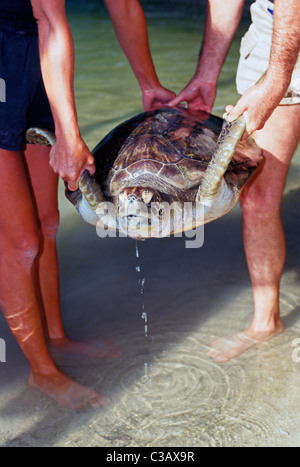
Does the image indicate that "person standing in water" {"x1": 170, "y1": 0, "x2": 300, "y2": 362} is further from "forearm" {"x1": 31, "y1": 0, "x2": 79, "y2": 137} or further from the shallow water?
"forearm" {"x1": 31, "y1": 0, "x2": 79, "y2": 137}

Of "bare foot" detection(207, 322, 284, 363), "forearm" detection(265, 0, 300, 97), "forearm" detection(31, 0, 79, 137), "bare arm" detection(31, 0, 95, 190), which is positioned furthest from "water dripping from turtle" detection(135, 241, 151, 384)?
"forearm" detection(265, 0, 300, 97)

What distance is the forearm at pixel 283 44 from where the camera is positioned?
146 centimetres

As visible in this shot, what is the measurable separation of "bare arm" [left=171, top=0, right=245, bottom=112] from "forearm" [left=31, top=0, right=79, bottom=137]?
731 mm

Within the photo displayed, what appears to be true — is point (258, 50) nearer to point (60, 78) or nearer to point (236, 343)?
point (60, 78)

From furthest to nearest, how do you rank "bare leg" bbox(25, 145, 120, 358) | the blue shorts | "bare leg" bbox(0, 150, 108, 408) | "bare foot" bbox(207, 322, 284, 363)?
1. "bare foot" bbox(207, 322, 284, 363)
2. "bare leg" bbox(25, 145, 120, 358)
3. "bare leg" bbox(0, 150, 108, 408)
4. the blue shorts

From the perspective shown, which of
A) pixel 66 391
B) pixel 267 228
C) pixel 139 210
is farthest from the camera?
pixel 267 228

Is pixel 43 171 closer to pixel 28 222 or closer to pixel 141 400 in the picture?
pixel 28 222

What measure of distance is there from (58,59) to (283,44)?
613 millimetres

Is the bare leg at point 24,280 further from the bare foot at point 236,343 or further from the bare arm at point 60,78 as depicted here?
the bare foot at point 236,343

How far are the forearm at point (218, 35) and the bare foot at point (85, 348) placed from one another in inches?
43.3

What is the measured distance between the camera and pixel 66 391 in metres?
1.84

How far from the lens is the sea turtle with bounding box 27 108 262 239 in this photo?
155 centimetres

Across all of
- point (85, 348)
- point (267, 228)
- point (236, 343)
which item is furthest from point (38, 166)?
point (236, 343)

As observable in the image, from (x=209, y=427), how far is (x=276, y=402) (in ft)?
0.81
